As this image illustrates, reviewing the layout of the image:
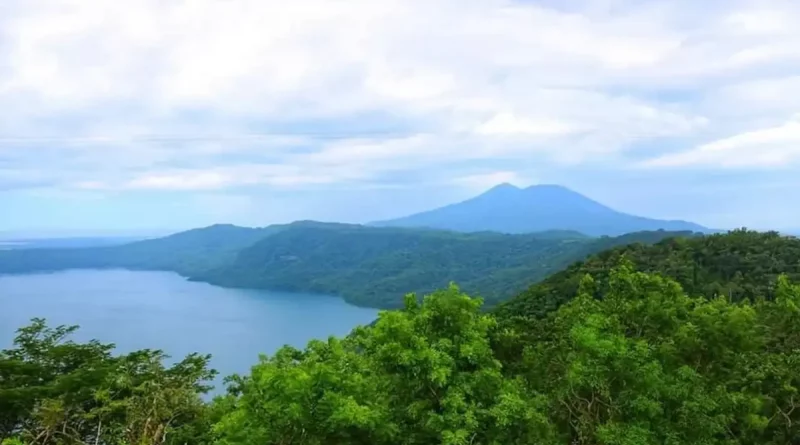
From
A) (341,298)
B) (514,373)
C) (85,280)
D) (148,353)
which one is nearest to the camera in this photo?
(514,373)

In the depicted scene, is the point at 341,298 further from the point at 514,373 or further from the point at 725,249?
the point at 514,373

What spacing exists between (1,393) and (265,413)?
681cm

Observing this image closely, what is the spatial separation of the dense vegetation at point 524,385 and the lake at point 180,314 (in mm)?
24224

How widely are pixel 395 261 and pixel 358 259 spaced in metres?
14.1

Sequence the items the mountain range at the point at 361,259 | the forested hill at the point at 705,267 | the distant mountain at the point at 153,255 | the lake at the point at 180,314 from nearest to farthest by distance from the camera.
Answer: the forested hill at the point at 705,267
the lake at the point at 180,314
the mountain range at the point at 361,259
the distant mountain at the point at 153,255

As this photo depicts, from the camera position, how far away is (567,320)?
29.1ft

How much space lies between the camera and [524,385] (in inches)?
288

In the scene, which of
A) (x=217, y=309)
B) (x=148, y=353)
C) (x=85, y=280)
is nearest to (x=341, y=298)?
(x=217, y=309)

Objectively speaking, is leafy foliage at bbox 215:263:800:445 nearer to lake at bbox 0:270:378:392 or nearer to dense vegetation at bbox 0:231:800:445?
dense vegetation at bbox 0:231:800:445

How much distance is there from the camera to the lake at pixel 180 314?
164 ft

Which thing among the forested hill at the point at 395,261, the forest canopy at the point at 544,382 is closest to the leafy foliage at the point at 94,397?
the forest canopy at the point at 544,382

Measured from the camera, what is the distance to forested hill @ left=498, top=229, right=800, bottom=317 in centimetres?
2806

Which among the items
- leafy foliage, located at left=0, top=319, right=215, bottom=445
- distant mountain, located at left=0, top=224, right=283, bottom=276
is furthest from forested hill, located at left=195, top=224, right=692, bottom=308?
leafy foliage, located at left=0, top=319, right=215, bottom=445

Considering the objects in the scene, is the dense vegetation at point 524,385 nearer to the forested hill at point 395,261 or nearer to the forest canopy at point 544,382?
the forest canopy at point 544,382
